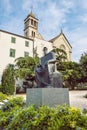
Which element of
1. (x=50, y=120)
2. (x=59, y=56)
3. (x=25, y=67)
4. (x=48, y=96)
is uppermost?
(x=59, y=56)

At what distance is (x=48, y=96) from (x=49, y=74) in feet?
3.40

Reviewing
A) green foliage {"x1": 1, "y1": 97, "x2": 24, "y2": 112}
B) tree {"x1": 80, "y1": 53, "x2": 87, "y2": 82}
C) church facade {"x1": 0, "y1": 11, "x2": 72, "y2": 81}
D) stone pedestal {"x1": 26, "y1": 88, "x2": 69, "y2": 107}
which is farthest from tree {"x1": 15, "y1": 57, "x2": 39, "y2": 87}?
stone pedestal {"x1": 26, "y1": 88, "x2": 69, "y2": 107}

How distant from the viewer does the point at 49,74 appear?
6.72m

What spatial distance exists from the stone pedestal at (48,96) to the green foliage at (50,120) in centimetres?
130

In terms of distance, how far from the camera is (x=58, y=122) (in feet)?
13.0

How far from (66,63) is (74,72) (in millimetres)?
2007

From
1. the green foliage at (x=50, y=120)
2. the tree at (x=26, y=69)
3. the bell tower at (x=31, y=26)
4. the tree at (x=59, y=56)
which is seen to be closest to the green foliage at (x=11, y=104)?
the green foliage at (x=50, y=120)

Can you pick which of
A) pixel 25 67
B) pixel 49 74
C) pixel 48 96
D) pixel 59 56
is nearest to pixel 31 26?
pixel 59 56

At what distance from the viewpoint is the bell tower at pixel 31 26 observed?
4209 centimetres

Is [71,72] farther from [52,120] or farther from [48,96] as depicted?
[52,120]

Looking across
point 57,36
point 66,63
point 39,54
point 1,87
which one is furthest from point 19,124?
point 57,36

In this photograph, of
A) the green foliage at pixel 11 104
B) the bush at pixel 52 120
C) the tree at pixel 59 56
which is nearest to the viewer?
the bush at pixel 52 120

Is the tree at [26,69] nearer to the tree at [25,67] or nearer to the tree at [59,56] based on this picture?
the tree at [25,67]

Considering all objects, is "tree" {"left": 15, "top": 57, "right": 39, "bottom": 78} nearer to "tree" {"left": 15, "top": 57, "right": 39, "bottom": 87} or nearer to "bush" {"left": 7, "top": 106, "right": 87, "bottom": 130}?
"tree" {"left": 15, "top": 57, "right": 39, "bottom": 87}
